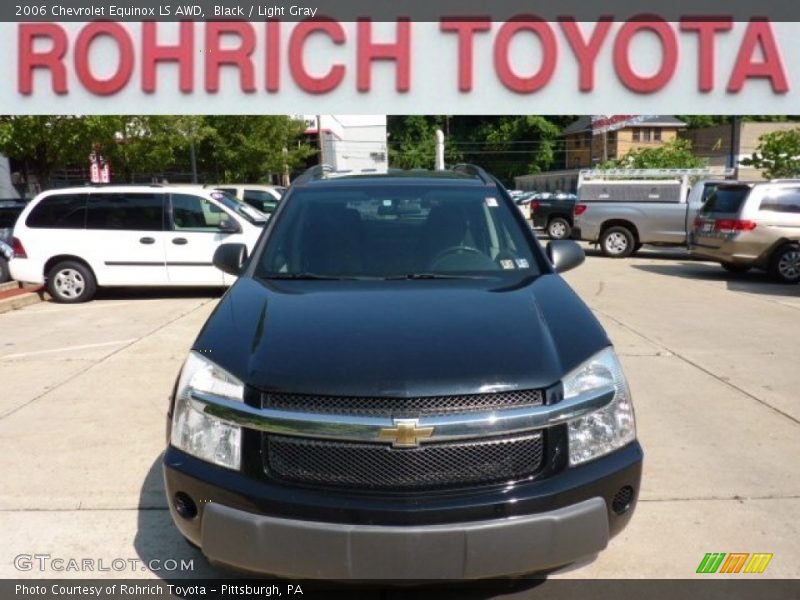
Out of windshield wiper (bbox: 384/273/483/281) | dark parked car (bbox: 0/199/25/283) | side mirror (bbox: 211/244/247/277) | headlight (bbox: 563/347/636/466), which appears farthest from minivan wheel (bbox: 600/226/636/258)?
headlight (bbox: 563/347/636/466)

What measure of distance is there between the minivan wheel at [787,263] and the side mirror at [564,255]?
9.96 meters

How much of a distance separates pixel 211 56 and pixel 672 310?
19509mm

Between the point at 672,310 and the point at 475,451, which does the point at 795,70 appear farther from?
the point at 475,451

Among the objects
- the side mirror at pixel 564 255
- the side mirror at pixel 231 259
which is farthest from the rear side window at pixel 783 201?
the side mirror at pixel 231 259

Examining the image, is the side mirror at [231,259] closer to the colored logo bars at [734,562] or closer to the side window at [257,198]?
the colored logo bars at [734,562]

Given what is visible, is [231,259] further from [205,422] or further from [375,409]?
[375,409]

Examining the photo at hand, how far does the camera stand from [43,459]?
4477mm

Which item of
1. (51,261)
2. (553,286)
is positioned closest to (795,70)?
(51,261)

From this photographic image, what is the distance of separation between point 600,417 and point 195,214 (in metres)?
9.41

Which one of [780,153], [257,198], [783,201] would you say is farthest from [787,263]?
[780,153]

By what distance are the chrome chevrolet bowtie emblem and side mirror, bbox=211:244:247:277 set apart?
1.97m

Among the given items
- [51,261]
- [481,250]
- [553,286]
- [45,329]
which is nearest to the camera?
[553,286]

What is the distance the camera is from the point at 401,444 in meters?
2.46

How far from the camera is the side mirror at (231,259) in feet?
13.6
